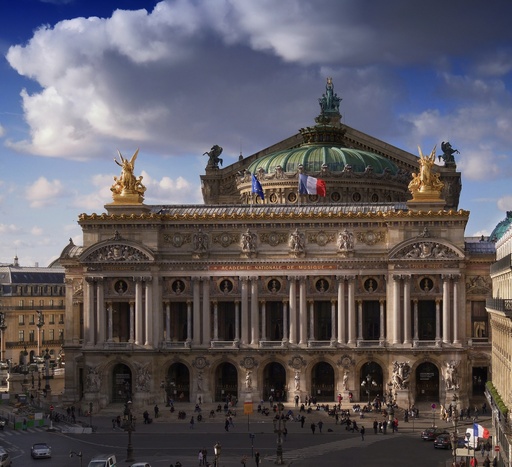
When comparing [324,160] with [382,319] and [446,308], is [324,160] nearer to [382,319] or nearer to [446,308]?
[382,319]

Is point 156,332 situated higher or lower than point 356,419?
higher

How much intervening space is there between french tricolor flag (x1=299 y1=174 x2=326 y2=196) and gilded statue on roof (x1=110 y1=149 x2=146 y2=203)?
18.6m

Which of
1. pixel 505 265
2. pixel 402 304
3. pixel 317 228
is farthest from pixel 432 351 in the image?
pixel 505 265

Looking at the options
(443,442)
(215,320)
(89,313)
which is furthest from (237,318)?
(443,442)

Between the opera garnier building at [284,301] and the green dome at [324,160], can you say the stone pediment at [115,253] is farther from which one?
the green dome at [324,160]

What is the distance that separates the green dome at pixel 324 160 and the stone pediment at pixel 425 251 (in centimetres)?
2422

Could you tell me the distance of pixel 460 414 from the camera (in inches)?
4894

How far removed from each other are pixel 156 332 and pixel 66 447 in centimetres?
2655

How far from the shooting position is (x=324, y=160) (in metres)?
152

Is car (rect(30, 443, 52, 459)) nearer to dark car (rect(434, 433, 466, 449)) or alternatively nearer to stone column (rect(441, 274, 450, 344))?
dark car (rect(434, 433, 466, 449))

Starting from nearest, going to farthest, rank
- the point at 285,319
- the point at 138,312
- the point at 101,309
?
the point at 285,319 < the point at 138,312 < the point at 101,309

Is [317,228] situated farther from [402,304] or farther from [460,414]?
[460,414]

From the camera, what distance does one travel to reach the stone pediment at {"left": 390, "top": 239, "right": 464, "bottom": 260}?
420 ft

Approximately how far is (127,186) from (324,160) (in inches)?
1148
